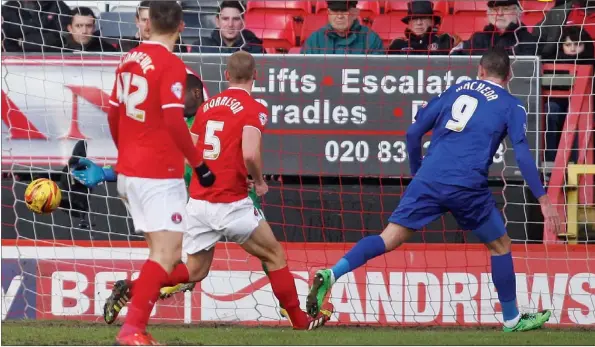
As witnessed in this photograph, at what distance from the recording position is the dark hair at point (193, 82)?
29.9ft

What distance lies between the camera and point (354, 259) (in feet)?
26.4

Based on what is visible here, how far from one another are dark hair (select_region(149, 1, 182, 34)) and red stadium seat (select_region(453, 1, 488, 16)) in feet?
18.7

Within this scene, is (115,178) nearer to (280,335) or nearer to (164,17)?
A: (280,335)

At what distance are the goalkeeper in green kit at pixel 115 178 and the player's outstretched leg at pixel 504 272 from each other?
1.46m

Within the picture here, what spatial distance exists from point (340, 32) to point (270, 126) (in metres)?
1.11

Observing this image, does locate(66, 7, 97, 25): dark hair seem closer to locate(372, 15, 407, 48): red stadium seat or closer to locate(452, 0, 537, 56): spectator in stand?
locate(372, 15, 407, 48): red stadium seat

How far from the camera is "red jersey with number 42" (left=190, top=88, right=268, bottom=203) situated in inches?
311

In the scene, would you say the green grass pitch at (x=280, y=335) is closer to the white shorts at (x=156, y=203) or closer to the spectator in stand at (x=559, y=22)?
the white shorts at (x=156, y=203)

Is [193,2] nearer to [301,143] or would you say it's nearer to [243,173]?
[301,143]

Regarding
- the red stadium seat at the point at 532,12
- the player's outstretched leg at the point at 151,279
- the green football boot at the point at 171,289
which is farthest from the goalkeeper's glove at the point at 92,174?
the red stadium seat at the point at 532,12

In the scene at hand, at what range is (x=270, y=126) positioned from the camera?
9883 mm

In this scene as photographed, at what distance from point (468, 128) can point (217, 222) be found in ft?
5.80

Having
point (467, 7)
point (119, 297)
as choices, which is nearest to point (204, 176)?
point (119, 297)

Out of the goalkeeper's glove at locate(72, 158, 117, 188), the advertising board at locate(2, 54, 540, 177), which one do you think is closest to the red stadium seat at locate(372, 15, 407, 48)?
the advertising board at locate(2, 54, 540, 177)
